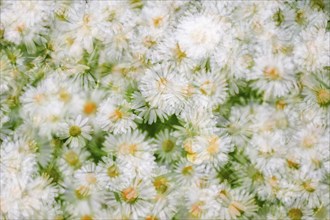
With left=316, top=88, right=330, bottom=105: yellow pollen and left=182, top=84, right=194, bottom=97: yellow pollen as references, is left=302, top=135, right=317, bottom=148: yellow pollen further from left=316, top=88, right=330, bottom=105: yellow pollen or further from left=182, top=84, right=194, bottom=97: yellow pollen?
left=182, top=84, right=194, bottom=97: yellow pollen

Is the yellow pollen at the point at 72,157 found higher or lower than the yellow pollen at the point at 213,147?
lower

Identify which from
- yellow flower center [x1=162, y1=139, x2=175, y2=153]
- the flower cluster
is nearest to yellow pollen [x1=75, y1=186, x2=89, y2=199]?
the flower cluster

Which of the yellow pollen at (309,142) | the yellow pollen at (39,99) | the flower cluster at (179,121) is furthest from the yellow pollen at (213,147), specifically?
the yellow pollen at (39,99)

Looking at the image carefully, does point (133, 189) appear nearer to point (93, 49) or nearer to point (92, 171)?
point (92, 171)

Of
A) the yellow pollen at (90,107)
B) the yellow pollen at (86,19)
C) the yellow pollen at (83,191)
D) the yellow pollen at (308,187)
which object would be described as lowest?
the yellow pollen at (83,191)

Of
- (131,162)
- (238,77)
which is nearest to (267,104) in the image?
(238,77)

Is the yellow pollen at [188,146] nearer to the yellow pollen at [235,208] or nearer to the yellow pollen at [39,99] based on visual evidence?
the yellow pollen at [235,208]

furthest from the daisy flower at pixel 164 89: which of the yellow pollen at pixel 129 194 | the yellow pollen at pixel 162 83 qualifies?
the yellow pollen at pixel 129 194

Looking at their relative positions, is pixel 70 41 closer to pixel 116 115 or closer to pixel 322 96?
pixel 116 115
